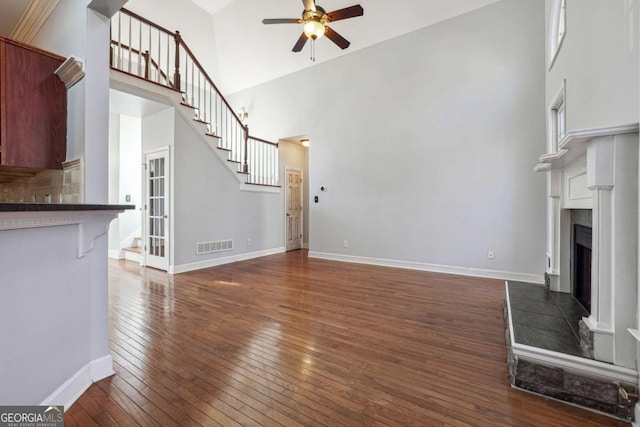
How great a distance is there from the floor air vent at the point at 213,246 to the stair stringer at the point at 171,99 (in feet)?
3.92

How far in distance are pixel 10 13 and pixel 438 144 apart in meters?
5.92

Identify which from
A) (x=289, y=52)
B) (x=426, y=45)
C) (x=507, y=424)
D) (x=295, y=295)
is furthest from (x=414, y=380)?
(x=289, y=52)

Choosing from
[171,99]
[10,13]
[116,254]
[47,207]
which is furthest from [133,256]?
[47,207]

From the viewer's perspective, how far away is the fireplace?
237 cm

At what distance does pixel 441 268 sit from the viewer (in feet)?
15.6

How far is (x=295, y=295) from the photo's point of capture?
3557 millimetres

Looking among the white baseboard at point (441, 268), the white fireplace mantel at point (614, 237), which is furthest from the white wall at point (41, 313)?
the white baseboard at point (441, 268)

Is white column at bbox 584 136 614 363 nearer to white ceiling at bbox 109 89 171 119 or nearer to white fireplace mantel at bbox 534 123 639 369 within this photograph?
white fireplace mantel at bbox 534 123 639 369

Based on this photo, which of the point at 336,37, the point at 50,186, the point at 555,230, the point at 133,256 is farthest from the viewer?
the point at 133,256

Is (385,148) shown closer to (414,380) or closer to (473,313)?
(473,313)

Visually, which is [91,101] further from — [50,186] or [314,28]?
[314,28]

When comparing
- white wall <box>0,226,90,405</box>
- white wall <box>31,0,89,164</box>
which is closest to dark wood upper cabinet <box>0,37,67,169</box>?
white wall <box>31,0,89,164</box>

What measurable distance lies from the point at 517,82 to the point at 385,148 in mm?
2207

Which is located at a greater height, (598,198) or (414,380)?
(598,198)
